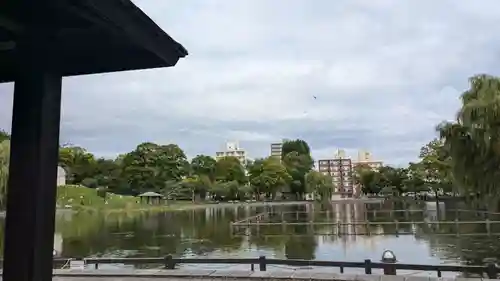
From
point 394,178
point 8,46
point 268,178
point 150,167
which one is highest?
point 150,167

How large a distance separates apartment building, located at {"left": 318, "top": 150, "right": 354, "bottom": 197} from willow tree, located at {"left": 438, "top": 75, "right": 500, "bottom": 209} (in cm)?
7188

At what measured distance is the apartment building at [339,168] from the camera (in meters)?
90.9

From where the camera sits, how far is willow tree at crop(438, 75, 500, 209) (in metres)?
14.5

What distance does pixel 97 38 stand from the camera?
2.04m

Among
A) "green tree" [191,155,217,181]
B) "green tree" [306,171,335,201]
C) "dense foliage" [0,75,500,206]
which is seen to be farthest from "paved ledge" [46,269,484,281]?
"green tree" [191,155,217,181]

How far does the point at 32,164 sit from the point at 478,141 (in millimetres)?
15350

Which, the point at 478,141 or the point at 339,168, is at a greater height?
the point at 339,168

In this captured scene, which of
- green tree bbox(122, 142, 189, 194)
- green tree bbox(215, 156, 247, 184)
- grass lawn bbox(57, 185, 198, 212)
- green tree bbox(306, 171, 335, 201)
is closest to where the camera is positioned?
grass lawn bbox(57, 185, 198, 212)

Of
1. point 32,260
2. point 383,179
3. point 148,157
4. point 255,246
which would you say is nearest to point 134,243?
point 255,246

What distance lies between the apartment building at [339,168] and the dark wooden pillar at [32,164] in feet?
285

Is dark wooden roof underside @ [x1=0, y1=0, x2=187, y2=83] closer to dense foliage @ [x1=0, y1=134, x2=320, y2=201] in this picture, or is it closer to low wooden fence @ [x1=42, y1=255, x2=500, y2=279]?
low wooden fence @ [x1=42, y1=255, x2=500, y2=279]

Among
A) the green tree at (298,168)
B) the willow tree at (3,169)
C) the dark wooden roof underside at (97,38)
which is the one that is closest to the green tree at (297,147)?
the green tree at (298,168)

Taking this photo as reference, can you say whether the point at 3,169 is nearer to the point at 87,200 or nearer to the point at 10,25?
the point at 10,25

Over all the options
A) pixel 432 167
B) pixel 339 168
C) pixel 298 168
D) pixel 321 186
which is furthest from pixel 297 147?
pixel 432 167
